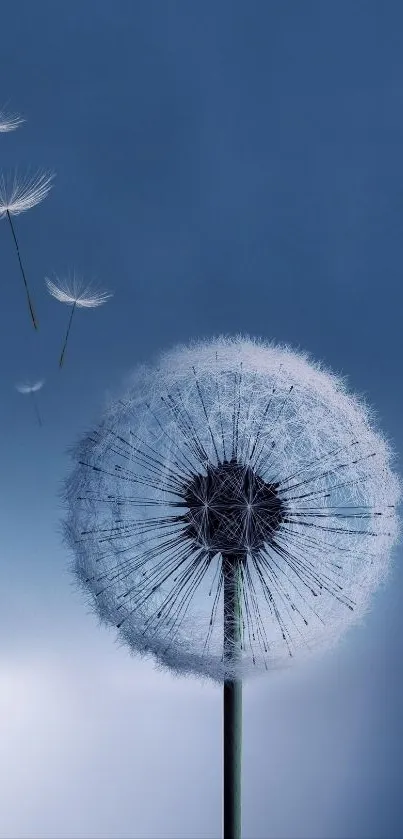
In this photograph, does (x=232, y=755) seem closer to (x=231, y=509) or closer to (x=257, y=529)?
(x=257, y=529)

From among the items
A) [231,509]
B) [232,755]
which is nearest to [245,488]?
[231,509]

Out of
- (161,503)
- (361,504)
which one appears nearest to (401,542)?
(361,504)

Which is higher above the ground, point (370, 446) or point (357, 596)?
point (370, 446)

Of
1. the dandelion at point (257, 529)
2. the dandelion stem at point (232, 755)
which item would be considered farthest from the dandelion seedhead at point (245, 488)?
the dandelion stem at point (232, 755)

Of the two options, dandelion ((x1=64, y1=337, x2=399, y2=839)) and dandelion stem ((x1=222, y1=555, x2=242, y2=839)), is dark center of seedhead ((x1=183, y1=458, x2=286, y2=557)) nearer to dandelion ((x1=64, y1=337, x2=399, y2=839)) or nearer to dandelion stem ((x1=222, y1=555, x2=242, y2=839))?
dandelion ((x1=64, y1=337, x2=399, y2=839))

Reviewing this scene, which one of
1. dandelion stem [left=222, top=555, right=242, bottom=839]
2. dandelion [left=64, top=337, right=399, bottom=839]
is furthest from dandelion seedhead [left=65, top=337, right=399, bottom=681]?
dandelion stem [left=222, top=555, right=242, bottom=839]

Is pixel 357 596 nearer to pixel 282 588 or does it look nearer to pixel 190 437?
pixel 282 588
